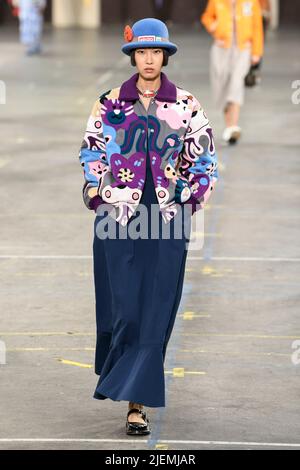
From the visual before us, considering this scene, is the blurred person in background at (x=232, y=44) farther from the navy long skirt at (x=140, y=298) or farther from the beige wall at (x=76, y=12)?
the beige wall at (x=76, y=12)

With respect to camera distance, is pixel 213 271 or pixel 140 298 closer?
pixel 140 298

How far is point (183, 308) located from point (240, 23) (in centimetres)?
727

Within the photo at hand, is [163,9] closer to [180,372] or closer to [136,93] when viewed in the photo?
[180,372]

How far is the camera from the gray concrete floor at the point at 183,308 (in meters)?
6.23

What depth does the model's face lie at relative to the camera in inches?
239

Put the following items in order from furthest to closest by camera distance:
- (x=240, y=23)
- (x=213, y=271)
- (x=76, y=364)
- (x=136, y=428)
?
(x=240, y=23) < (x=213, y=271) < (x=76, y=364) < (x=136, y=428)

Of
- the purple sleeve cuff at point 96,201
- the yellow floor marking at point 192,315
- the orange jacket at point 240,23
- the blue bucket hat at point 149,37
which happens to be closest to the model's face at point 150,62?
the blue bucket hat at point 149,37

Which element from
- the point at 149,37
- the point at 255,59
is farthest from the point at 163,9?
the point at 149,37

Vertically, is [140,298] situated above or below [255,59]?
below

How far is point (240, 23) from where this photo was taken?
15.2 metres

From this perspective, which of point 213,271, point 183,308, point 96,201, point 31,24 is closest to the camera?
point 96,201

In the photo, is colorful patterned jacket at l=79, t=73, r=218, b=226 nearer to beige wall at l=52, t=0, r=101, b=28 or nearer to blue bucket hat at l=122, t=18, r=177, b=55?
blue bucket hat at l=122, t=18, r=177, b=55

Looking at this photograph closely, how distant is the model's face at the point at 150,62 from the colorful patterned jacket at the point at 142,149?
6 cm
